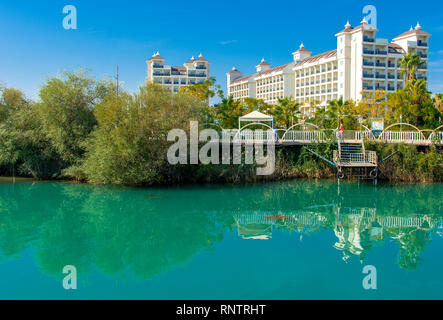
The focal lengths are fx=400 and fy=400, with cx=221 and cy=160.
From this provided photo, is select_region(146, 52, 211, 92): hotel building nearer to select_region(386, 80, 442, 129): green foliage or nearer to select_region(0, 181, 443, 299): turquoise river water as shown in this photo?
select_region(386, 80, 442, 129): green foliage

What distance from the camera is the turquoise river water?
7.59 m

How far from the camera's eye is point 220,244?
1062cm

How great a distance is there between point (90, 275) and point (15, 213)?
26.1ft

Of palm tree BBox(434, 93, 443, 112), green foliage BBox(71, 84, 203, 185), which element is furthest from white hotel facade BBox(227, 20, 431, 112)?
green foliage BBox(71, 84, 203, 185)

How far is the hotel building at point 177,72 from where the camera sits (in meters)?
78.2

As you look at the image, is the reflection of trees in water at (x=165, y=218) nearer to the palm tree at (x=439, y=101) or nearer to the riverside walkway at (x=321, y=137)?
the riverside walkway at (x=321, y=137)

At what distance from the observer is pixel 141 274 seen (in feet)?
27.4

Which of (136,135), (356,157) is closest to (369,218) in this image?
(356,157)

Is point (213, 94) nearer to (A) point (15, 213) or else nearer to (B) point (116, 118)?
(B) point (116, 118)

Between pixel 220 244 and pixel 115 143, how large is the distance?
10359 millimetres

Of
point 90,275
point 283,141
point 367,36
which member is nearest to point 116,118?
point 283,141

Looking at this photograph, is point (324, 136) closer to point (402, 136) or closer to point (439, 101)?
point (402, 136)

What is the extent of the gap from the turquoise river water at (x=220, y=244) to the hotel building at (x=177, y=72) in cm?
6206

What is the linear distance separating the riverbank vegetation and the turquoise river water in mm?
1954
